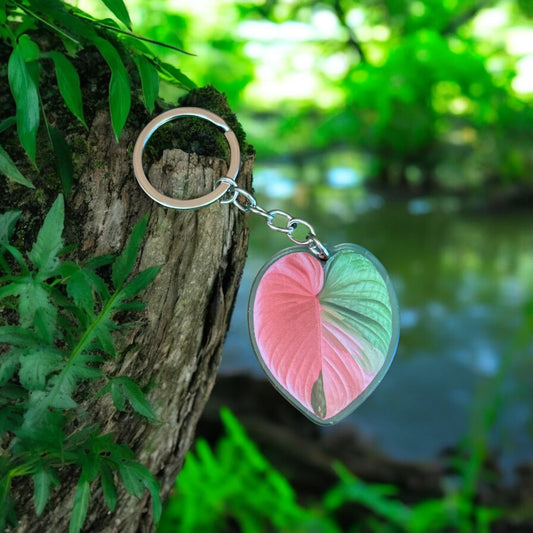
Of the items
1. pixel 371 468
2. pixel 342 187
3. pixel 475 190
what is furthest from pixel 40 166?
pixel 342 187

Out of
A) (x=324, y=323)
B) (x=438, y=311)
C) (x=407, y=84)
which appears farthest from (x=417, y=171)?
(x=324, y=323)

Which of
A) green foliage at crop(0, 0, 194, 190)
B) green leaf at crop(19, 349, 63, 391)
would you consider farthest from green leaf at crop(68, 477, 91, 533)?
green foliage at crop(0, 0, 194, 190)

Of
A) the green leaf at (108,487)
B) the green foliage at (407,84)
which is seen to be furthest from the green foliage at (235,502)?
the green foliage at (407,84)

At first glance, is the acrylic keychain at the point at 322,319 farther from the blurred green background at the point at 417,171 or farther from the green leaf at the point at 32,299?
the blurred green background at the point at 417,171

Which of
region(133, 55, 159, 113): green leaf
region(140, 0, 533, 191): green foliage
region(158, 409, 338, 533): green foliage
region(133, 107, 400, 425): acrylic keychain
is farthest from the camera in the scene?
region(140, 0, 533, 191): green foliage

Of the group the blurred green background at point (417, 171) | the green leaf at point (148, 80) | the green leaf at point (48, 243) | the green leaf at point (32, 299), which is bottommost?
the green leaf at point (32, 299)

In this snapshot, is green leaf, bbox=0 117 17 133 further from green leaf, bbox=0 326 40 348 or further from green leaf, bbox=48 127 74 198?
green leaf, bbox=0 326 40 348

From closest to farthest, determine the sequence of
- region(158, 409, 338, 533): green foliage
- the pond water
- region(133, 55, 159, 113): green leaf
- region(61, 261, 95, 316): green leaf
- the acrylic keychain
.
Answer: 1. region(61, 261, 95, 316): green leaf
2. region(133, 55, 159, 113): green leaf
3. the acrylic keychain
4. region(158, 409, 338, 533): green foliage
5. the pond water

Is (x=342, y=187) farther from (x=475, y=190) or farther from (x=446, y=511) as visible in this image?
(x=446, y=511)
